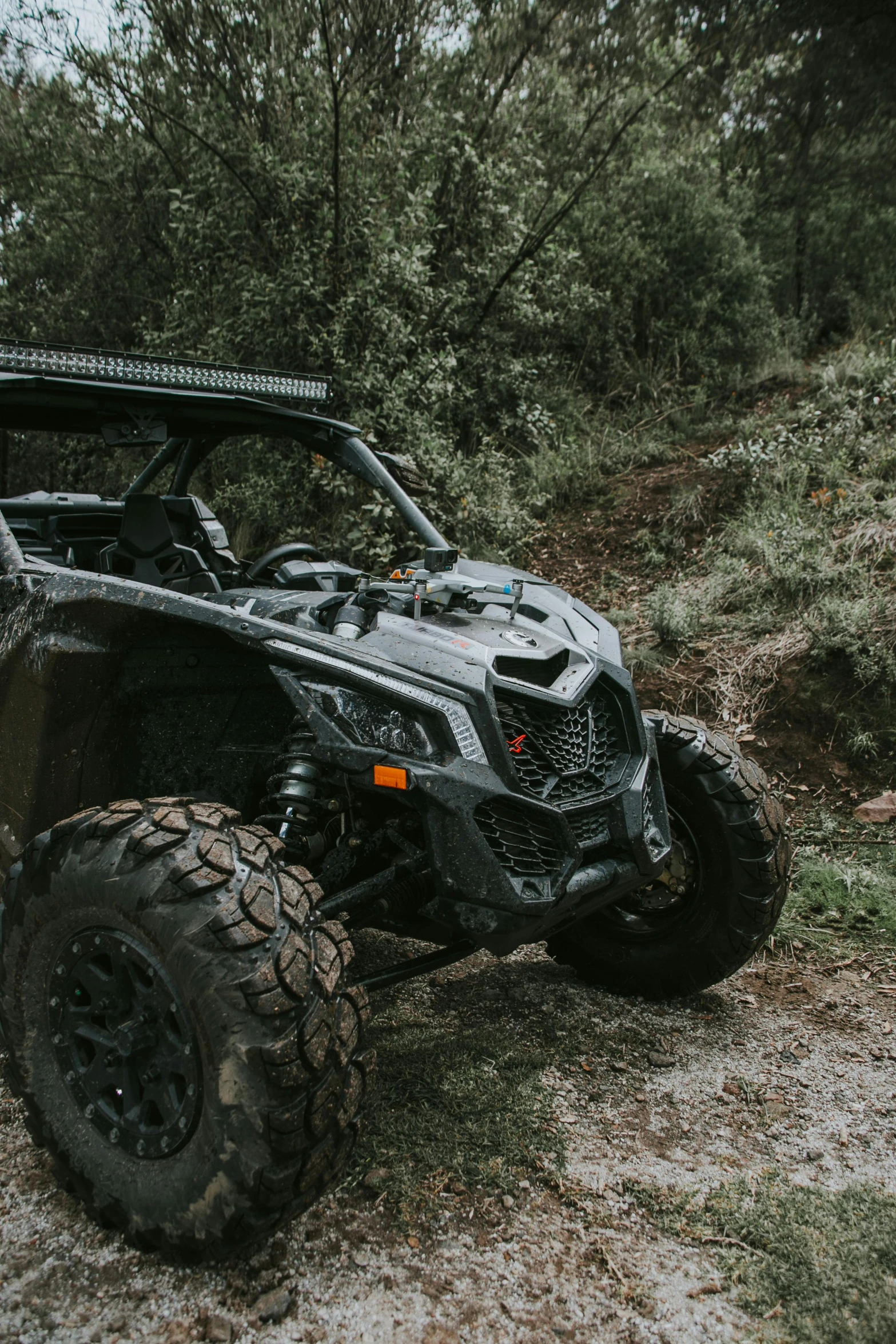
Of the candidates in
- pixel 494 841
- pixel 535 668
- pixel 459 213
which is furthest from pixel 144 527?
pixel 459 213

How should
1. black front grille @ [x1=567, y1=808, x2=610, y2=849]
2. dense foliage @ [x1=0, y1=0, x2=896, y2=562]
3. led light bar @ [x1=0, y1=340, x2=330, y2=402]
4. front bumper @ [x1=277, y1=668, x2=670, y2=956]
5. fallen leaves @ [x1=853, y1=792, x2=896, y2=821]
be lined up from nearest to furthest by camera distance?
front bumper @ [x1=277, y1=668, x2=670, y2=956]
black front grille @ [x1=567, y1=808, x2=610, y2=849]
led light bar @ [x1=0, y1=340, x2=330, y2=402]
fallen leaves @ [x1=853, y1=792, x2=896, y2=821]
dense foliage @ [x1=0, y1=0, x2=896, y2=562]

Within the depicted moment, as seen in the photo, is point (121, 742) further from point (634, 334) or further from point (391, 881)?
point (634, 334)

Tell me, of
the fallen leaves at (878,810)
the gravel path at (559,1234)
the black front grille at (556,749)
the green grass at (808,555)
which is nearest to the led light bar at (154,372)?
the black front grille at (556,749)

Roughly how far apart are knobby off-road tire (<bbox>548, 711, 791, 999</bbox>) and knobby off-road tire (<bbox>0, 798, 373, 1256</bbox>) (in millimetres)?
1523

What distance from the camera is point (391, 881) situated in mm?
2686

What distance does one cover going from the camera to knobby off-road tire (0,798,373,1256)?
206 centimetres

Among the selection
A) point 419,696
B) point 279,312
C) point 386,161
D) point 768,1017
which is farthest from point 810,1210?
point 386,161

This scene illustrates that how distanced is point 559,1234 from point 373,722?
128cm

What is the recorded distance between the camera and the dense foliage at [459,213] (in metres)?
8.29

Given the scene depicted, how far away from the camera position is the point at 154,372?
3.50m

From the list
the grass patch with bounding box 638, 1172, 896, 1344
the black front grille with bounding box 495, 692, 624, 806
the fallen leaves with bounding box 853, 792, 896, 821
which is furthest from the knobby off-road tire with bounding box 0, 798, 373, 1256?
the fallen leaves with bounding box 853, 792, 896, 821

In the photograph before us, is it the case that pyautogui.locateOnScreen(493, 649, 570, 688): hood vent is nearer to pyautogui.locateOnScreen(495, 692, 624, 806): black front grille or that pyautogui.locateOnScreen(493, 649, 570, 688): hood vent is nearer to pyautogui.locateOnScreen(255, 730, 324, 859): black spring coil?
pyautogui.locateOnScreen(495, 692, 624, 806): black front grille

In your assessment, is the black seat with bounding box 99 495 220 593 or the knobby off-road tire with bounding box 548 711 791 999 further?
the black seat with bounding box 99 495 220 593

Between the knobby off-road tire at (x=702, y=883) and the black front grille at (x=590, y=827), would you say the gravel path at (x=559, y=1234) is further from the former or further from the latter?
the black front grille at (x=590, y=827)
